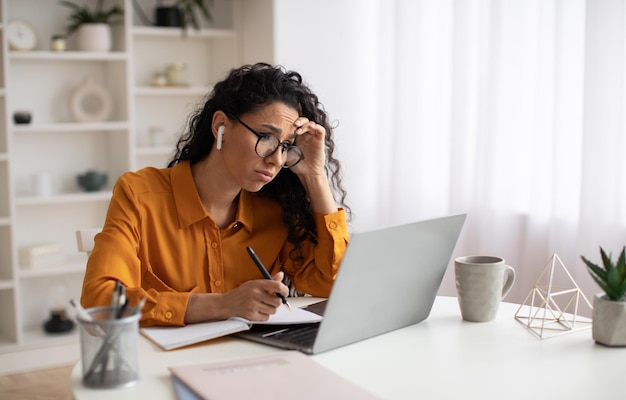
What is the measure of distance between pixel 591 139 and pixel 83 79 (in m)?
2.62

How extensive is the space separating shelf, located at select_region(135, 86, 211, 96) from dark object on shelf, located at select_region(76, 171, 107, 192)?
0.48m

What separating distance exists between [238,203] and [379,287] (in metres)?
0.64

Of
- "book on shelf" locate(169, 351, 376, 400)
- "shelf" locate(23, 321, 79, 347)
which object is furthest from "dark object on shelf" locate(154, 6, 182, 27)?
"book on shelf" locate(169, 351, 376, 400)

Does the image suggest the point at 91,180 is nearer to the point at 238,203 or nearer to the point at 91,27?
the point at 91,27

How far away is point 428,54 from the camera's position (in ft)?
12.1

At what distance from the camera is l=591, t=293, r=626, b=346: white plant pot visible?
4.93 ft

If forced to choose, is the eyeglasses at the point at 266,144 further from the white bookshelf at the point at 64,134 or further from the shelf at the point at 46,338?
the shelf at the point at 46,338

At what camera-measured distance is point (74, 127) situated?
3877 mm

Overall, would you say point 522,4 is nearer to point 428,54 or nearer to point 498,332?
point 428,54

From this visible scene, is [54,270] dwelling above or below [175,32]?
below

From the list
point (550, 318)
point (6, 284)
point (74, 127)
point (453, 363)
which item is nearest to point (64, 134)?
point (74, 127)

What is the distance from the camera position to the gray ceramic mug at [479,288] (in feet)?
A: 5.48

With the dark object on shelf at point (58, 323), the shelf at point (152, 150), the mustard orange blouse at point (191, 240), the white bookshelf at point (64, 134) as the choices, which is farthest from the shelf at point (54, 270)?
the mustard orange blouse at point (191, 240)

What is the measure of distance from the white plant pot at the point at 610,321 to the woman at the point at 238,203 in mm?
678
